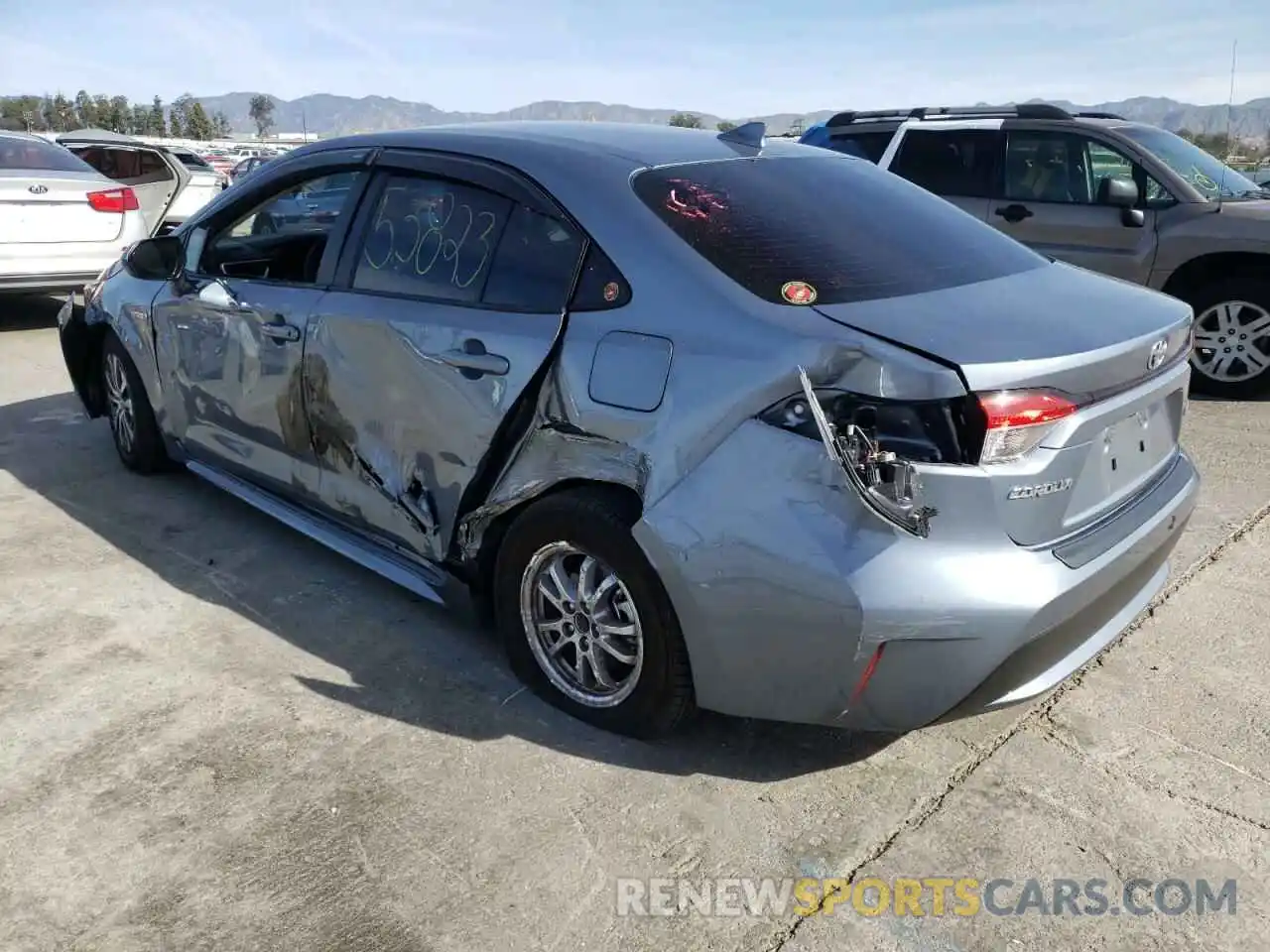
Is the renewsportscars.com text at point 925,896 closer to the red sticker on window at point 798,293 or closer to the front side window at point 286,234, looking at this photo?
the red sticker on window at point 798,293

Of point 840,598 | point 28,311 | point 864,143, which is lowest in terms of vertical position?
point 28,311

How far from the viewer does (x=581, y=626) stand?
2871 mm

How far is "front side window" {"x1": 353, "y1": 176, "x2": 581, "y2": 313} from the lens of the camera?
2.91m

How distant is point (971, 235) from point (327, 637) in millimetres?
2434

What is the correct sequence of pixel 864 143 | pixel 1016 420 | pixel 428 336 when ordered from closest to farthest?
pixel 1016 420
pixel 428 336
pixel 864 143

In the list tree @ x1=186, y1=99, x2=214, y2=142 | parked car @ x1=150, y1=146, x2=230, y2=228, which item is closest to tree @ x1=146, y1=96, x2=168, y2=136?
tree @ x1=186, y1=99, x2=214, y2=142

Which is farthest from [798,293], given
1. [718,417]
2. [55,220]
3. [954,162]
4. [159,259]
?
[55,220]

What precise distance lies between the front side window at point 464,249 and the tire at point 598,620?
60 cm

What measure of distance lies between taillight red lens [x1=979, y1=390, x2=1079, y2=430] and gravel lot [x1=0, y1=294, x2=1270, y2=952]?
100cm

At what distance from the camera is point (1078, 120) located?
711 centimetres

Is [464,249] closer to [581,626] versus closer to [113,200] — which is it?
[581,626]

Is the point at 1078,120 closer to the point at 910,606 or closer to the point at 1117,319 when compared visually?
the point at 1117,319

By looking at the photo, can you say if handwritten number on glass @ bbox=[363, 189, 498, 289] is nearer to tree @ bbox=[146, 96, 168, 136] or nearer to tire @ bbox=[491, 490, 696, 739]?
tire @ bbox=[491, 490, 696, 739]

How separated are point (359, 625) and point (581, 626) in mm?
1076
